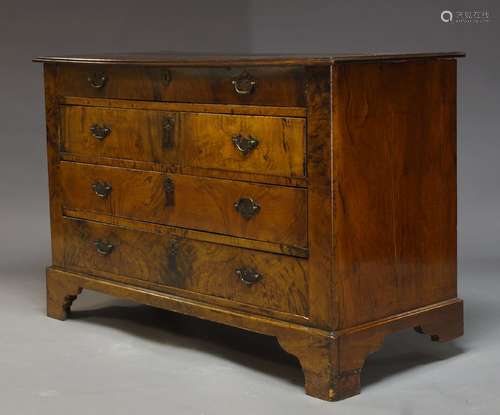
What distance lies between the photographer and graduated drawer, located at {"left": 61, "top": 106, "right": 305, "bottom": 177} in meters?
4.20

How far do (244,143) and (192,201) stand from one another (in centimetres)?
37

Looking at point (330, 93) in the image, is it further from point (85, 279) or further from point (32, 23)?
point (32, 23)

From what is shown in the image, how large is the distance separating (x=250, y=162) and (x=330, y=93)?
1.48 ft

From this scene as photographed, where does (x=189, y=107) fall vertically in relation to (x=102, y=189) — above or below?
above

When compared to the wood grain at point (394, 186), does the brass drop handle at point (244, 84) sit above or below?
above

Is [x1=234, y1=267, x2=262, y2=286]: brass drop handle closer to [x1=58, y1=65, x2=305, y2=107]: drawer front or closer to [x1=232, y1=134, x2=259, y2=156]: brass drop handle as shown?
[x1=232, y1=134, x2=259, y2=156]: brass drop handle

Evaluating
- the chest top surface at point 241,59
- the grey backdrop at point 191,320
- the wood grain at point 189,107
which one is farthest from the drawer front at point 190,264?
the chest top surface at point 241,59

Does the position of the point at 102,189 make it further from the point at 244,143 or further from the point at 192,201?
the point at 244,143

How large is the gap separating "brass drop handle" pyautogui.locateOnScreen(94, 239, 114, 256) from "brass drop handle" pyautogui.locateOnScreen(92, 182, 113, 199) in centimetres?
18

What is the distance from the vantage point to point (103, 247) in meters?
4.99

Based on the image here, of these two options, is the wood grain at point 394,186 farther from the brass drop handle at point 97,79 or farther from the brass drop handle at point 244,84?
the brass drop handle at point 97,79

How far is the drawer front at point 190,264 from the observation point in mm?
4270

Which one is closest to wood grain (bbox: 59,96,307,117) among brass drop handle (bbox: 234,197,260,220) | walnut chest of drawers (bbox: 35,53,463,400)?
walnut chest of drawers (bbox: 35,53,463,400)

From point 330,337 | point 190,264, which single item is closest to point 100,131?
point 190,264
